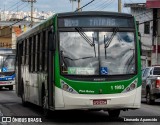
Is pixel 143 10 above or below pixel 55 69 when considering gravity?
above

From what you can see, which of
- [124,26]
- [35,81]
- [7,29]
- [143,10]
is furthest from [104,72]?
[7,29]

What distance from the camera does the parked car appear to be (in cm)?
2291

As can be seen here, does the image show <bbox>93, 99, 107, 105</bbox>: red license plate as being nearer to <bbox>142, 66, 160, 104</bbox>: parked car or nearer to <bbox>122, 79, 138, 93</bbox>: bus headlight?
<bbox>122, 79, 138, 93</bbox>: bus headlight

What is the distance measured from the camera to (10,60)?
1592 inches

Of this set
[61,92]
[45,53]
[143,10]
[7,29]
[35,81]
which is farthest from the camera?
[7,29]

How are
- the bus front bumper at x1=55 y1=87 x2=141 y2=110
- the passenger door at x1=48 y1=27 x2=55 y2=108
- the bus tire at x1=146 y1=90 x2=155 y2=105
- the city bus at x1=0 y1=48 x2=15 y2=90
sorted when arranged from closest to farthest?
the bus front bumper at x1=55 y1=87 x2=141 y2=110 < the passenger door at x1=48 y1=27 x2=55 y2=108 < the bus tire at x1=146 y1=90 x2=155 y2=105 < the city bus at x1=0 y1=48 x2=15 y2=90

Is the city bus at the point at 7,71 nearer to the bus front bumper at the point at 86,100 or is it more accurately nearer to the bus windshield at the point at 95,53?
the bus windshield at the point at 95,53

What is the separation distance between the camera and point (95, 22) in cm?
1481

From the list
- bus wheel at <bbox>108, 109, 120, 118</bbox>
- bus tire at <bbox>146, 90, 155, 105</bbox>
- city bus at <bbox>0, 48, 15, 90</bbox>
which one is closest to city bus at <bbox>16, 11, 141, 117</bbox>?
bus wheel at <bbox>108, 109, 120, 118</bbox>

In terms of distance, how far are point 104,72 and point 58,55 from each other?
1346mm

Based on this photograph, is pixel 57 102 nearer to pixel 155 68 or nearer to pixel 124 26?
pixel 124 26

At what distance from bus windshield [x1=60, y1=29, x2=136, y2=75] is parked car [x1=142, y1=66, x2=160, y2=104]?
8366 mm

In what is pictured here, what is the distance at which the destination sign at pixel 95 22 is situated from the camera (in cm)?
1467

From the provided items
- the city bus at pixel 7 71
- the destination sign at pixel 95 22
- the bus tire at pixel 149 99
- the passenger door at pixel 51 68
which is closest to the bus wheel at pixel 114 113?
the passenger door at pixel 51 68
